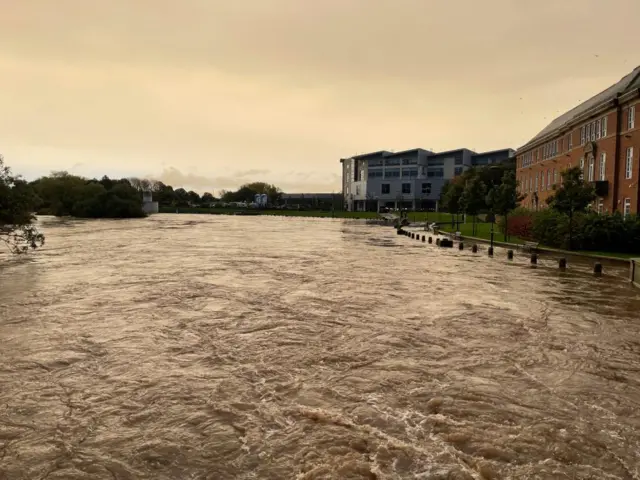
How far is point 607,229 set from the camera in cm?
3394

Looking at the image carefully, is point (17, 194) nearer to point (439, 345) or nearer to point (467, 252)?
point (439, 345)

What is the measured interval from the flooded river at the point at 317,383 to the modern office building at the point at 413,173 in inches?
4482

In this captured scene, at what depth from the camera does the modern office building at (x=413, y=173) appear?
129250mm

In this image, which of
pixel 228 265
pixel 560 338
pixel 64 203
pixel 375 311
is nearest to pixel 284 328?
pixel 375 311

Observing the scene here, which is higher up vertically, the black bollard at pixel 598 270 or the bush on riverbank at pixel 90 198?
the bush on riverbank at pixel 90 198

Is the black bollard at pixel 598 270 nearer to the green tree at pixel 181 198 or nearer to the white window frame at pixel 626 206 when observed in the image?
the white window frame at pixel 626 206

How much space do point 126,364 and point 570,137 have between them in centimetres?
5541

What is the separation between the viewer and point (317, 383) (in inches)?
377

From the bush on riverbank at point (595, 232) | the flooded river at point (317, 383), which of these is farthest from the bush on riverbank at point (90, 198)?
the flooded river at point (317, 383)

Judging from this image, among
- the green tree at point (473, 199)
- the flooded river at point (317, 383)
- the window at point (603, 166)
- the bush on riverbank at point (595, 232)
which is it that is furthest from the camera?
the green tree at point (473, 199)

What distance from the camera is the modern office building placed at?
12925 centimetres

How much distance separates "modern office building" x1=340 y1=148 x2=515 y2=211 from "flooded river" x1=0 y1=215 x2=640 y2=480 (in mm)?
113849

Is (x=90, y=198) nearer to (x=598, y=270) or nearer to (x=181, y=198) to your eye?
(x=181, y=198)

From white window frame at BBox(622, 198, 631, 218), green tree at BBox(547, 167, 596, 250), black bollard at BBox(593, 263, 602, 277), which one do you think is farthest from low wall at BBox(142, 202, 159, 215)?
black bollard at BBox(593, 263, 602, 277)
